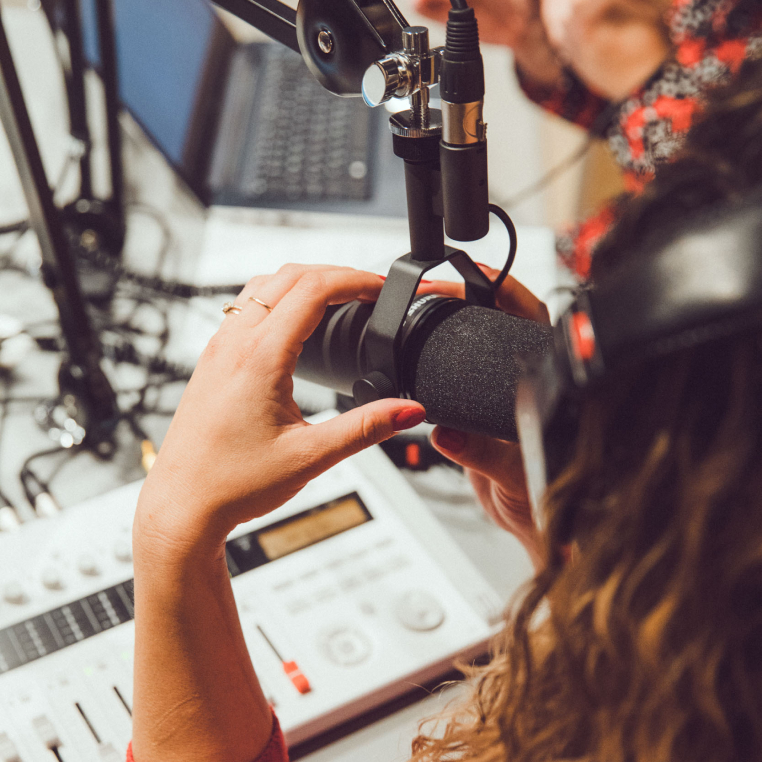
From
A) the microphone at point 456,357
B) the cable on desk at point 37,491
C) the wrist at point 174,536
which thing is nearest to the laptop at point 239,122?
the cable on desk at point 37,491

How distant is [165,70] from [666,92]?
27.8 inches

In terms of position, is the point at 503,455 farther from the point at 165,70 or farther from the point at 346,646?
the point at 165,70

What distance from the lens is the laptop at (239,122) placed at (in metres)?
1.07

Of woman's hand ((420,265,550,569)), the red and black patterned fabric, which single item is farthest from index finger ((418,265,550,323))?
the red and black patterned fabric

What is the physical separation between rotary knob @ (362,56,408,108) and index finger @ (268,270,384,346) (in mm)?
151

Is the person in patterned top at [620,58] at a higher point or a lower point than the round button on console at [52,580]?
higher

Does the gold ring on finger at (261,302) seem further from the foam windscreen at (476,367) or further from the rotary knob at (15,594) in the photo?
the rotary knob at (15,594)

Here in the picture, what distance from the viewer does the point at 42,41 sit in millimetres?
1247

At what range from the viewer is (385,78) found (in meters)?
0.41

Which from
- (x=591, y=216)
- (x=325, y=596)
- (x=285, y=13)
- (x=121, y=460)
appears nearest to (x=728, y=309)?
(x=285, y=13)

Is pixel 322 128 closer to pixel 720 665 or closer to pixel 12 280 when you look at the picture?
pixel 12 280

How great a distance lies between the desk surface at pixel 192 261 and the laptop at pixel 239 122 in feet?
0.14

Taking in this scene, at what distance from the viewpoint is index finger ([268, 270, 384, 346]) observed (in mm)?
520

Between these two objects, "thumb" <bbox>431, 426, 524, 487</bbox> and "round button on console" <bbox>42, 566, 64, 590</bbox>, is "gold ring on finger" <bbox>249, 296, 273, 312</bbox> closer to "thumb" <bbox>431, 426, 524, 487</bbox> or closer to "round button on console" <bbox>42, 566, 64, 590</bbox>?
"thumb" <bbox>431, 426, 524, 487</bbox>
